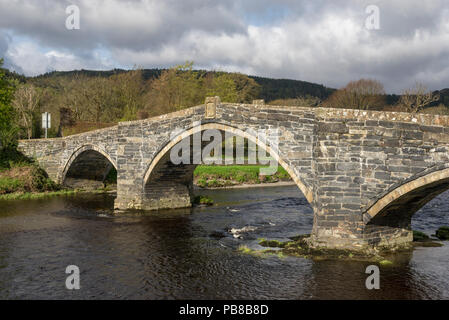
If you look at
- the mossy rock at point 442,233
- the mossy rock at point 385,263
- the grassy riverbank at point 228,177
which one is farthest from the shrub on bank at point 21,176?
the mossy rock at point 442,233

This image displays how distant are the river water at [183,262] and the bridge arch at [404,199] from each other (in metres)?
1.17

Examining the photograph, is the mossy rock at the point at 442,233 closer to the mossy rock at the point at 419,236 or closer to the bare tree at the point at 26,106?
the mossy rock at the point at 419,236

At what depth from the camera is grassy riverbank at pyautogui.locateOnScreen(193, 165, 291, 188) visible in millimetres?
29992

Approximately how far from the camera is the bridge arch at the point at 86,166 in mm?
25484

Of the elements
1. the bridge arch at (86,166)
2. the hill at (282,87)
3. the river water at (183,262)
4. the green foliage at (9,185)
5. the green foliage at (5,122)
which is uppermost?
the hill at (282,87)

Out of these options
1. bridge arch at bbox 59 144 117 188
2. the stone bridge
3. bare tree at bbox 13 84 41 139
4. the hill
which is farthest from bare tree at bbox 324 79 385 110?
the hill

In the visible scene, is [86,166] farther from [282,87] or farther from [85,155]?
[282,87]

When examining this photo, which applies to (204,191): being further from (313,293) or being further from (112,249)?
(313,293)

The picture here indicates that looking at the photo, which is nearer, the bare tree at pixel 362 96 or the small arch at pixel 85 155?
the small arch at pixel 85 155

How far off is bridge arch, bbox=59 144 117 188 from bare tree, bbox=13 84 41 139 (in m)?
14.1

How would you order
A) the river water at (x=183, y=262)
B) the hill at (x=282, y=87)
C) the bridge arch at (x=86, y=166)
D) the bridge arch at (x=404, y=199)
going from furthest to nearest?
the hill at (x=282, y=87) < the bridge arch at (x=86, y=166) < the bridge arch at (x=404, y=199) < the river water at (x=183, y=262)

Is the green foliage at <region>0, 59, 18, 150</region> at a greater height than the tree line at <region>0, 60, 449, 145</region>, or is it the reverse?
the tree line at <region>0, 60, 449, 145</region>

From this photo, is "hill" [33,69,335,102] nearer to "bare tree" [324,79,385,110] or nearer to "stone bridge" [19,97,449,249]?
"bare tree" [324,79,385,110]
